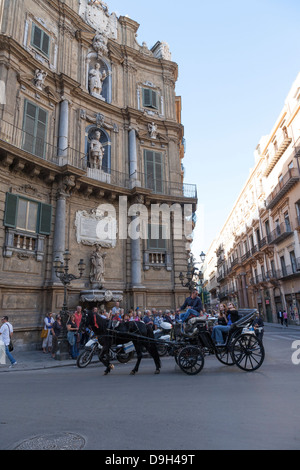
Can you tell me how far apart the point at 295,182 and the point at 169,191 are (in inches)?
515

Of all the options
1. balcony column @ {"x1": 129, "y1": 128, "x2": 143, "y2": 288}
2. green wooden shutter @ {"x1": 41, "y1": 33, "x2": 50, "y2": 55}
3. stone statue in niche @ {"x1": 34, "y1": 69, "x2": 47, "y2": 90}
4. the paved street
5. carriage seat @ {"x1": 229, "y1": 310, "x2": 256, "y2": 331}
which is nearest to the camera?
the paved street

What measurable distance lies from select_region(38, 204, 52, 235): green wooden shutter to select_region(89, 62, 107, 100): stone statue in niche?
8.59 m

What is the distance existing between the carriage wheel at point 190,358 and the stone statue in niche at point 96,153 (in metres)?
13.1

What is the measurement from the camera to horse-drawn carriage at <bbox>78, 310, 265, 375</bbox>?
Result: 733 cm

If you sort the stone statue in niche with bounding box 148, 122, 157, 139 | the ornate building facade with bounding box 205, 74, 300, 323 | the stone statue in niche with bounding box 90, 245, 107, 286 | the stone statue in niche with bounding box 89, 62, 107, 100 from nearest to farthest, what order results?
the stone statue in niche with bounding box 90, 245, 107, 286
the stone statue in niche with bounding box 89, 62, 107, 100
the stone statue in niche with bounding box 148, 122, 157, 139
the ornate building facade with bounding box 205, 74, 300, 323

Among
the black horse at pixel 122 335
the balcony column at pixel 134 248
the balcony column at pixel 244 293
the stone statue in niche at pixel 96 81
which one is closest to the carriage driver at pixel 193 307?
the black horse at pixel 122 335

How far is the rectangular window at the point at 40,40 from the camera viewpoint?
16.9 meters

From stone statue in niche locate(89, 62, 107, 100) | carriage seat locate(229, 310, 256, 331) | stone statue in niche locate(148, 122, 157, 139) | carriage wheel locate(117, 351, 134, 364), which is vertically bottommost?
carriage wheel locate(117, 351, 134, 364)

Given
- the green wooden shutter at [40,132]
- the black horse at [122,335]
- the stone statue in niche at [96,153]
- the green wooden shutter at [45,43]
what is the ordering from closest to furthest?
the black horse at [122,335], the green wooden shutter at [40,132], the green wooden shutter at [45,43], the stone statue in niche at [96,153]

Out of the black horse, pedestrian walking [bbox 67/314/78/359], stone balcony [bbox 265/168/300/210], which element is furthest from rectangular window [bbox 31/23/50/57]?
stone balcony [bbox 265/168/300/210]

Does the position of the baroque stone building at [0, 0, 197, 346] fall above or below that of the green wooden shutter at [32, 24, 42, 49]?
below

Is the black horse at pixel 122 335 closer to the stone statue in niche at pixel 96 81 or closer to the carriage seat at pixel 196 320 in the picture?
the carriage seat at pixel 196 320

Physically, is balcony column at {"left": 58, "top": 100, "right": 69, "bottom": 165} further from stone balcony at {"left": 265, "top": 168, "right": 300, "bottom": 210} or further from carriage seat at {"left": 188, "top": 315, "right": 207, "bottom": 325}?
stone balcony at {"left": 265, "top": 168, "right": 300, "bottom": 210}
